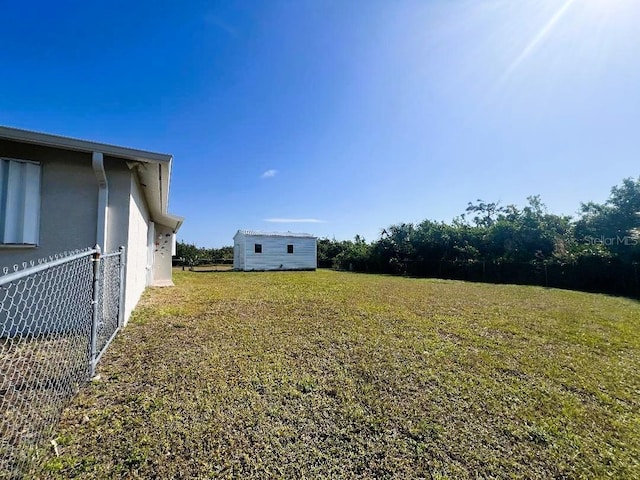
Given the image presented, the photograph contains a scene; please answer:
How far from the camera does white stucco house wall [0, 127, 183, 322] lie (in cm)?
355

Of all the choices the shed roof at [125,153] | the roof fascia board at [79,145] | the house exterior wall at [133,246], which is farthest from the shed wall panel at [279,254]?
the roof fascia board at [79,145]

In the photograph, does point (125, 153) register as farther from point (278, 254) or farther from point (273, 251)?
point (278, 254)

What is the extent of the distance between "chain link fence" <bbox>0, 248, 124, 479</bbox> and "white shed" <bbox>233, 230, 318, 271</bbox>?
13.7 m

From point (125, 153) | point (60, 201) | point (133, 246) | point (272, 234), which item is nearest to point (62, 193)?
point (60, 201)

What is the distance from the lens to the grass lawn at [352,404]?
1805 mm

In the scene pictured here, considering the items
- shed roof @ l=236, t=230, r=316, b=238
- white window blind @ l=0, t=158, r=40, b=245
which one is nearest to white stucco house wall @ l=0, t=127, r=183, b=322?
white window blind @ l=0, t=158, r=40, b=245

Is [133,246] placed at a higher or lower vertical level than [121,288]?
higher

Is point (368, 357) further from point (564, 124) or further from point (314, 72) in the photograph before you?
point (564, 124)

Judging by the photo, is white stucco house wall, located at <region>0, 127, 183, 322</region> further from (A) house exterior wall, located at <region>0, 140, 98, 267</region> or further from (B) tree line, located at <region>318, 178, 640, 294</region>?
(B) tree line, located at <region>318, 178, 640, 294</region>

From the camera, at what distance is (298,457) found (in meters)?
1.85

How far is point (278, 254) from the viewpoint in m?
18.8

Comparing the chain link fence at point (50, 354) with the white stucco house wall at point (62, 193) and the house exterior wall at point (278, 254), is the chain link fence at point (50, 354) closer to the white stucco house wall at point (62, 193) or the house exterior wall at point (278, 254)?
the white stucco house wall at point (62, 193)

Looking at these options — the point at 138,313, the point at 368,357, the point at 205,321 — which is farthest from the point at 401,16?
the point at 138,313

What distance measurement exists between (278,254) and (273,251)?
0.43 meters
